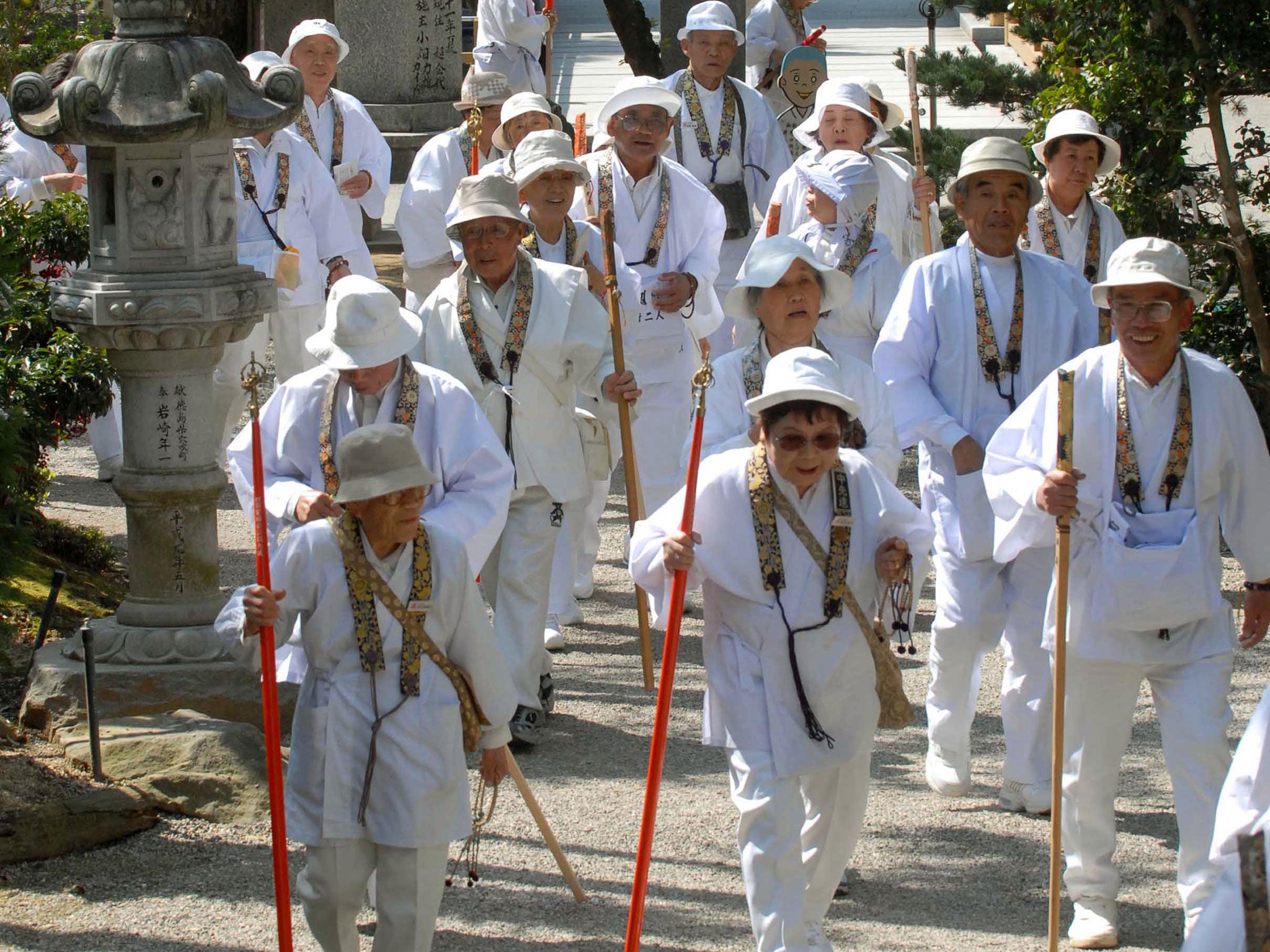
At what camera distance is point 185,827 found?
6.13 metres

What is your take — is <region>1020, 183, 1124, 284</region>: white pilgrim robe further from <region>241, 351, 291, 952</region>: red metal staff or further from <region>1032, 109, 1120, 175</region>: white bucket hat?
<region>241, 351, 291, 952</region>: red metal staff

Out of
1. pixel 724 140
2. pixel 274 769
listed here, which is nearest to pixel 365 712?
pixel 274 769

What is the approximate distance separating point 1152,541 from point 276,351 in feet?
18.9

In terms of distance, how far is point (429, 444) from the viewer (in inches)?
224

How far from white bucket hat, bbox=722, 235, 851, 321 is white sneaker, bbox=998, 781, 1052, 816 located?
1.72 meters

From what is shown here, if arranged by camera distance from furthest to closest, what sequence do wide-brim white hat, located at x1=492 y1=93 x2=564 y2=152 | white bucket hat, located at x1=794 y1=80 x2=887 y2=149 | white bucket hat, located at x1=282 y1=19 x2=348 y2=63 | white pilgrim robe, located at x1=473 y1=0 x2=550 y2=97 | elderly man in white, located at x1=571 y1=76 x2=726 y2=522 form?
white pilgrim robe, located at x1=473 y1=0 x2=550 y2=97, white bucket hat, located at x1=282 y1=19 x2=348 y2=63, white bucket hat, located at x1=794 y1=80 x2=887 y2=149, wide-brim white hat, located at x1=492 y1=93 x2=564 y2=152, elderly man in white, located at x1=571 y1=76 x2=726 y2=522

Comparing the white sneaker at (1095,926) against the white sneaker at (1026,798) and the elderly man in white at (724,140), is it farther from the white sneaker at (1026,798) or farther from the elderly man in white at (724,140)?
the elderly man in white at (724,140)

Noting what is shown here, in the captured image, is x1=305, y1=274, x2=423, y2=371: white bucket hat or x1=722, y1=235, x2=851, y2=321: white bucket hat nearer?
x1=305, y1=274, x2=423, y2=371: white bucket hat

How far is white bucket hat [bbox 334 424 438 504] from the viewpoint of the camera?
4.53 m

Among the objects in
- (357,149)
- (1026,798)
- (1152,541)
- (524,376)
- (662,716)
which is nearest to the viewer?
(662,716)

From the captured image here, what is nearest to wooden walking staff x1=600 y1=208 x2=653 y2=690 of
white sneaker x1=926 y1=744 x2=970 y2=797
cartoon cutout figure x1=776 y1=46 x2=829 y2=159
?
white sneaker x1=926 y1=744 x2=970 y2=797

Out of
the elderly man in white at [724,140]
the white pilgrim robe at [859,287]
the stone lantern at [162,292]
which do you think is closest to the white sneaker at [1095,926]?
the stone lantern at [162,292]

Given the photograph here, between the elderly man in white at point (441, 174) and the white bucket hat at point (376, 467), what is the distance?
5.09 meters

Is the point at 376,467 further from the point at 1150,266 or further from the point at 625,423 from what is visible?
the point at 625,423
